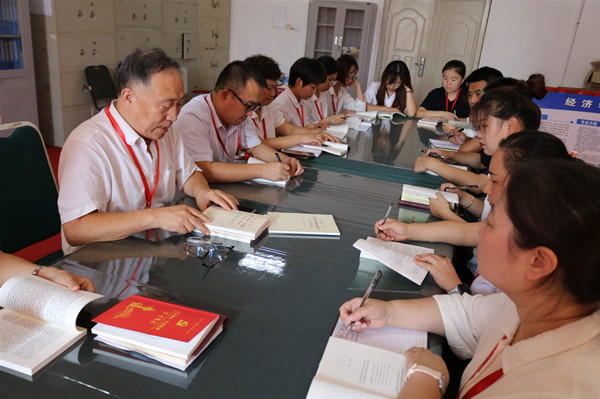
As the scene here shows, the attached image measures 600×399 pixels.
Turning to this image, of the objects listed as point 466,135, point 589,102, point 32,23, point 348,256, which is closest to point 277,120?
point 466,135

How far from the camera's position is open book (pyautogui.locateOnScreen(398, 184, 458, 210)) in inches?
77.2

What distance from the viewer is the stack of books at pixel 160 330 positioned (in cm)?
87

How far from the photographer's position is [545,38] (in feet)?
21.0

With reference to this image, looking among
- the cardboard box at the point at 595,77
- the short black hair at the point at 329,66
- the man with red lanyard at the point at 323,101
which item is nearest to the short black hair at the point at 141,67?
the man with red lanyard at the point at 323,101

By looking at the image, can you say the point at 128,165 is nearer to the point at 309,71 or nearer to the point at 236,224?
the point at 236,224

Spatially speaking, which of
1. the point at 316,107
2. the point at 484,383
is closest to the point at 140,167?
the point at 484,383

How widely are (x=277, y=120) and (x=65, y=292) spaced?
2463 mm

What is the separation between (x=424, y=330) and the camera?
3.43 feet

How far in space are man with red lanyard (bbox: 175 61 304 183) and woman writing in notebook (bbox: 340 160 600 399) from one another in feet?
4.53

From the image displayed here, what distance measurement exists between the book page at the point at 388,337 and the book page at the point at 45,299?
22.7 inches

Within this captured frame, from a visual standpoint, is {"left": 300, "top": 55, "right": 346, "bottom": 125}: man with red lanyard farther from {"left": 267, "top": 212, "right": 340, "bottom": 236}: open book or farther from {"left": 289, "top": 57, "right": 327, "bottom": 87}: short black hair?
{"left": 267, "top": 212, "right": 340, "bottom": 236}: open book

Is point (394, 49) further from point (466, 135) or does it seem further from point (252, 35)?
point (466, 135)

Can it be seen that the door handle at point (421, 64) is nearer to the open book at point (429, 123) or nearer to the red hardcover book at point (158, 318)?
the open book at point (429, 123)

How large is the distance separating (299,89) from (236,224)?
226cm
